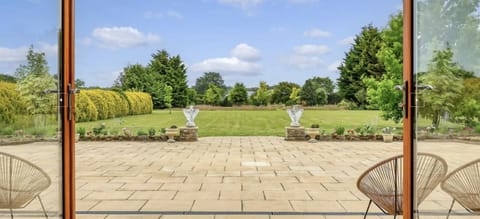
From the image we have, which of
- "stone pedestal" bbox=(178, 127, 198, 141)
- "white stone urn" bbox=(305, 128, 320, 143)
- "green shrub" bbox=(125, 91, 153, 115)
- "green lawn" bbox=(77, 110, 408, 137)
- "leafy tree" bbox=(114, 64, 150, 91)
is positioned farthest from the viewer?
"green shrub" bbox=(125, 91, 153, 115)

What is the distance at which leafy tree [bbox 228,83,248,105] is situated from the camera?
14.8 meters

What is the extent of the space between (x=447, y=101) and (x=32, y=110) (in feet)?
6.61

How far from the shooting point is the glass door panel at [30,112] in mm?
2221

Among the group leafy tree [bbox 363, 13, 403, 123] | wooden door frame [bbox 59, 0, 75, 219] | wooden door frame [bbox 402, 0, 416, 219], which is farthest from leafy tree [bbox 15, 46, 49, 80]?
leafy tree [bbox 363, 13, 403, 123]

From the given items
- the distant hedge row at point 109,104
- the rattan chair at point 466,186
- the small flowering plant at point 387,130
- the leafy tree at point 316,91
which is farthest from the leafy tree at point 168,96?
the rattan chair at point 466,186

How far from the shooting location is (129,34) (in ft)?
43.0

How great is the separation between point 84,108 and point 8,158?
8.99m

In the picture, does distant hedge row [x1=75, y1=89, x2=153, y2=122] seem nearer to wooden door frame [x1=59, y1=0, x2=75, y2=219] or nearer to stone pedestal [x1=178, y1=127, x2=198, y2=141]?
stone pedestal [x1=178, y1=127, x2=198, y2=141]

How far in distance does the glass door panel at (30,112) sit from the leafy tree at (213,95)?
1243 centimetres

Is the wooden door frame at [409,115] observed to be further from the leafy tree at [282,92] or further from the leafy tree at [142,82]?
the leafy tree at [282,92]

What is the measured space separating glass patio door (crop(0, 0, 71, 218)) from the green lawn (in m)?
8.78

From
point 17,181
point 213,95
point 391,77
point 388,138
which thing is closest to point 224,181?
point 17,181

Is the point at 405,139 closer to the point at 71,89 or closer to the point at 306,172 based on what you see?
the point at 71,89

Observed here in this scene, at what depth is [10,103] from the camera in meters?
2.30
